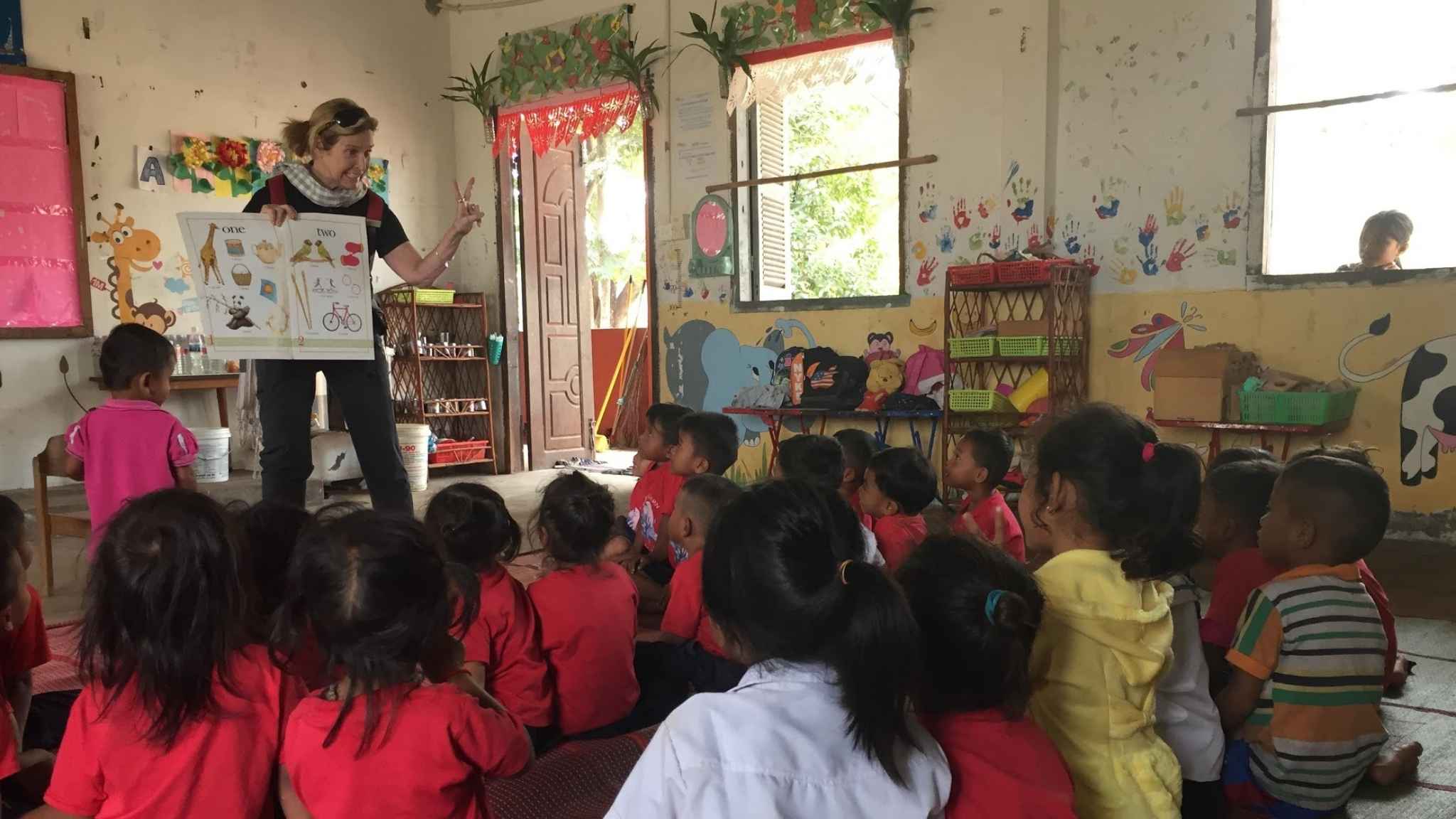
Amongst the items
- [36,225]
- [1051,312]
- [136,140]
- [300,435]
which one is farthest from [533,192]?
[300,435]

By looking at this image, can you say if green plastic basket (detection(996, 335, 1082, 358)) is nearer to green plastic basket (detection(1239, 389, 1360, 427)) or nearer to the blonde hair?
green plastic basket (detection(1239, 389, 1360, 427))

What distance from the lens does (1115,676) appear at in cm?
129

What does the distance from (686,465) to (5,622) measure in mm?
1649

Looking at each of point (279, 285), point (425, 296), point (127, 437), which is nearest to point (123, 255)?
point (425, 296)

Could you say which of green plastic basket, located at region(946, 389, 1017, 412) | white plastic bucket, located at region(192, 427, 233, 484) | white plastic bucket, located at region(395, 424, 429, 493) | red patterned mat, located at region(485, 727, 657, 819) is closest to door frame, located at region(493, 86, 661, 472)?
white plastic bucket, located at region(395, 424, 429, 493)

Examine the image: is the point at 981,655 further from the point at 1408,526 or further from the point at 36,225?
the point at 36,225

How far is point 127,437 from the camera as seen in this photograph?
242 cm

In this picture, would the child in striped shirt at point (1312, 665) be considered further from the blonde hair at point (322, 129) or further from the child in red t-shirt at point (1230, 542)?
the blonde hair at point (322, 129)

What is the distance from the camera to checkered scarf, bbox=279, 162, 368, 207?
9.20 ft

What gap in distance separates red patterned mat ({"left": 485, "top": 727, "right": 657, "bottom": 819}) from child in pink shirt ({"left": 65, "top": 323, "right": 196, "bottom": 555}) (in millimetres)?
1338

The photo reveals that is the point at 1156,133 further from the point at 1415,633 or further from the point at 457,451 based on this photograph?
the point at 457,451

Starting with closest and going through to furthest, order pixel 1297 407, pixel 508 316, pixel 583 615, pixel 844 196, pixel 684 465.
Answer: pixel 583 615
pixel 684 465
pixel 1297 407
pixel 508 316
pixel 844 196

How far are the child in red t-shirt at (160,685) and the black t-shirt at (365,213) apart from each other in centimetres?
181

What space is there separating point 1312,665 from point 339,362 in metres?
2.54
